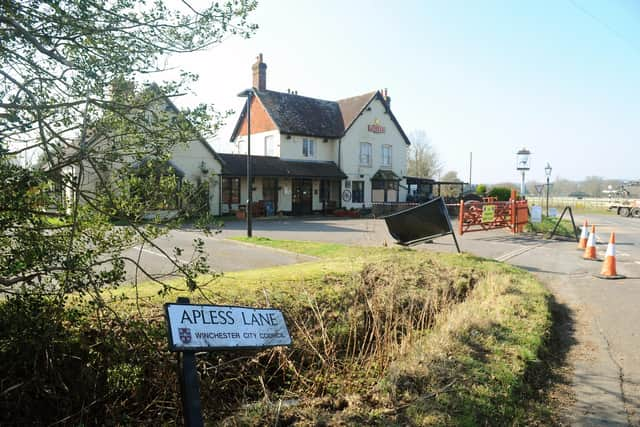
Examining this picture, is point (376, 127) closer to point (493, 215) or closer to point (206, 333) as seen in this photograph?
point (493, 215)

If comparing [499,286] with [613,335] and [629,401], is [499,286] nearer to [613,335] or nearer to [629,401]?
[613,335]

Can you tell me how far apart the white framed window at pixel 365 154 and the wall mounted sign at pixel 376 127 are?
4.14 feet

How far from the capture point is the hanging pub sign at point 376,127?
3647 centimetres

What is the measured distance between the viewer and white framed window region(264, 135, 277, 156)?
32406 mm

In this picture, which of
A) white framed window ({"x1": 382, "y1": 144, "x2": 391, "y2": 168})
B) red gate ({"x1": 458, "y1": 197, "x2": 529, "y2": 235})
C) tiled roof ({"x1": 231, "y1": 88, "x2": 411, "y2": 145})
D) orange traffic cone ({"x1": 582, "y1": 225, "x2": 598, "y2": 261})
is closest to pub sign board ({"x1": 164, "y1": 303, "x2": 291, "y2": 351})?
orange traffic cone ({"x1": 582, "y1": 225, "x2": 598, "y2": 261})

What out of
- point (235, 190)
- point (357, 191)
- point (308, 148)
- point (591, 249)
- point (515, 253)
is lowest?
point (515, 253)

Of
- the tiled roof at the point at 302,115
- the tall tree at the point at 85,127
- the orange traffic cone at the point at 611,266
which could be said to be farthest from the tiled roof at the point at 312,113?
the tall tree at the point at 85,127

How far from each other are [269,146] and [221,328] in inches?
1205

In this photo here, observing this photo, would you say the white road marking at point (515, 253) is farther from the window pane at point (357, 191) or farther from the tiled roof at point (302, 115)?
the window pane at point (357, 191)

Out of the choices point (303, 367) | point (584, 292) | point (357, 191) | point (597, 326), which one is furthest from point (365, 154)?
point (303, 367)

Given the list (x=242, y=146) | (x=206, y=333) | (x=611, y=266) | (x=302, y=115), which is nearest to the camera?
(x=206, y=333)

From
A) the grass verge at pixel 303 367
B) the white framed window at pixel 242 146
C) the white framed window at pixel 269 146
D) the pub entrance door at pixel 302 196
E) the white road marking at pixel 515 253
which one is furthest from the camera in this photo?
the white framed window at pixel 242 146

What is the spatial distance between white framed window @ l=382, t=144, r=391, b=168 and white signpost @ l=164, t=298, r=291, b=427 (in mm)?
35205

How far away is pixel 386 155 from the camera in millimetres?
37875
